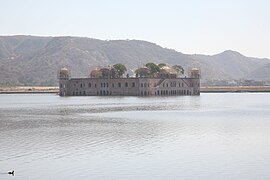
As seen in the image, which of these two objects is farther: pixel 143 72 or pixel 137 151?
pixel 143 72

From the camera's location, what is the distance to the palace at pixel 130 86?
5477 inches

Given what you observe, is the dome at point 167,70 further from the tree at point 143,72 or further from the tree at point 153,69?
the tree at point 143,72

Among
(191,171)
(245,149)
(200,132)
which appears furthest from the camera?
(200,132)

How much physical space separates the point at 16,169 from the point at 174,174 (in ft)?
25.0

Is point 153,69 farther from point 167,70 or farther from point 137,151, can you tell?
point 137,151

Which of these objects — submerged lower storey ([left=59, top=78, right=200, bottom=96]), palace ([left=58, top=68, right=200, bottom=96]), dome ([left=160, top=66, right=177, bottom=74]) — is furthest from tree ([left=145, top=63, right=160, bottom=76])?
submerged lower storey ([left=59, top=78, right=200, bottom=96])

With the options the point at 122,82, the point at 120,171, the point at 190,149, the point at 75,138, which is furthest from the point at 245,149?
the point at 122,82

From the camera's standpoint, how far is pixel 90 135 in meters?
41.0

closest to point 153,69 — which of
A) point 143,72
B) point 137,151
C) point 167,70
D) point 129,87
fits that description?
point 143,72

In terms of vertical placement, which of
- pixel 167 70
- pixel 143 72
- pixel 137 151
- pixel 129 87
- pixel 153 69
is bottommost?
pixel 137 151

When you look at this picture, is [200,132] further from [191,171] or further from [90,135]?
[191,171]

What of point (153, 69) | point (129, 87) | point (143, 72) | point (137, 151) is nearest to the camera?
point (137, 151)

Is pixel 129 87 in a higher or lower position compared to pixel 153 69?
lower

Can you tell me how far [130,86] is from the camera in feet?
458
